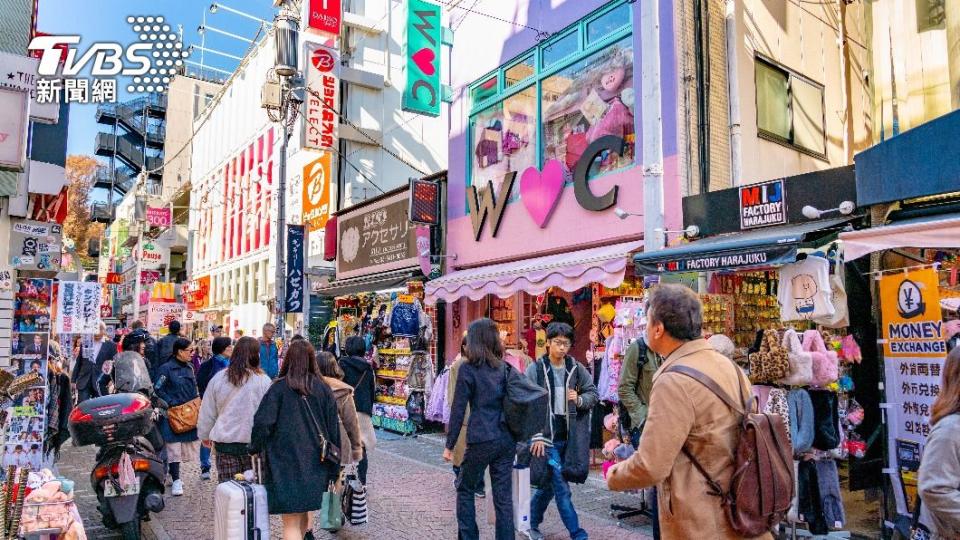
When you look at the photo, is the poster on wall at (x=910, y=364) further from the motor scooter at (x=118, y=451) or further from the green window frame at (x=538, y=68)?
the motor scooter at (x=118, y=451)

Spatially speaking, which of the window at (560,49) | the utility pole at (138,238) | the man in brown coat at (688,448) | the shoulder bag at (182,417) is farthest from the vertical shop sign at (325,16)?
the utility pole at (138,238)

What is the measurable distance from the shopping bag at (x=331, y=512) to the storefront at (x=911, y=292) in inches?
192

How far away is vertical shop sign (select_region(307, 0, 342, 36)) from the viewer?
1783 centimetres

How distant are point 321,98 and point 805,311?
14729 mm

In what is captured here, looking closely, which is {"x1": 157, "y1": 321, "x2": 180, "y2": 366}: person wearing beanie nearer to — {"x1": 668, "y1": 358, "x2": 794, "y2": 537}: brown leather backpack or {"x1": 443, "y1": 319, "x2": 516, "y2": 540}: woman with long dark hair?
{"x1": 443, "y1": 319, "x2": 516, "y2": 540}: woman with long dark hair

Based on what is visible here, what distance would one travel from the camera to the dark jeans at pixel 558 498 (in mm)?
5930

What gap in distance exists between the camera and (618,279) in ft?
29.4

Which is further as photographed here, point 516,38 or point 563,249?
point 516,38

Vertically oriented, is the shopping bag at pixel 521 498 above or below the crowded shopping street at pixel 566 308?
below

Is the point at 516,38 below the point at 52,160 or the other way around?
the other way around

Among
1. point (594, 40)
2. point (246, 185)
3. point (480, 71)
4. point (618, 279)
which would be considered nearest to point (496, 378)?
point (618, 279)

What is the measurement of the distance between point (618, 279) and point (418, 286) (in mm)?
5967

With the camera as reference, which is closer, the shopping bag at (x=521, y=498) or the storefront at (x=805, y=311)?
the shopping bag at (x=521, y=498)

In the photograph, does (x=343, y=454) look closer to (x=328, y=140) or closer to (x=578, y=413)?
(x=578, y=413)
